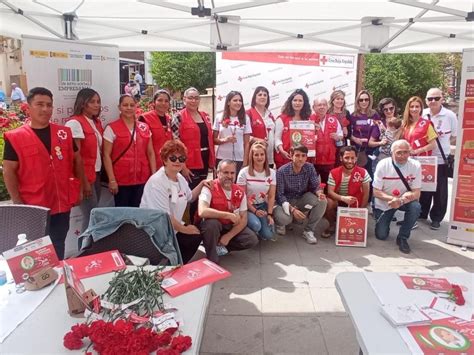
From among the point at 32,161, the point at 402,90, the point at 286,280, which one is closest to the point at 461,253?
the point at 286,280

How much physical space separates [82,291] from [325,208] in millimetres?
3119

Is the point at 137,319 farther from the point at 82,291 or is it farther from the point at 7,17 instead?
the point at 7,17

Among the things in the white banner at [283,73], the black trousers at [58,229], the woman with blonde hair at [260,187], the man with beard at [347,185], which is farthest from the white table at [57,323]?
the white banner at [283,73]

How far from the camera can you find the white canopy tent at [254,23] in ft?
12.6

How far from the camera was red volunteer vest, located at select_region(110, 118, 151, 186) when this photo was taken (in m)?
3.55

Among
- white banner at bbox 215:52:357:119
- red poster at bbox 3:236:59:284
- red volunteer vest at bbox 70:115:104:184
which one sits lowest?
red poster at bbox 3:236:59:284

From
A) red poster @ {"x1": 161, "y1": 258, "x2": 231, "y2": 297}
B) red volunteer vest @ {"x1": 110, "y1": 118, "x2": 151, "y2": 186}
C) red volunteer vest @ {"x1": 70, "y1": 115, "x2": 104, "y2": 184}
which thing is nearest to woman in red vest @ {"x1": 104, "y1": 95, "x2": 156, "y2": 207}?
red volunteer vest @ {"x1": 110, "y1": 118, "x2": 151, "y2": 186}

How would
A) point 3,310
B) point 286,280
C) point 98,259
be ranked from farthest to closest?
point 286,280 → point 98,259 → point 3,310

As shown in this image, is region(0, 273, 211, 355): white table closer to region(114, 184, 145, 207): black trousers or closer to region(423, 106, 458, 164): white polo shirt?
region(114, 184, 145, 207): black trousers

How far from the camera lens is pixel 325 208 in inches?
167

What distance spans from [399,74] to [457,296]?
44.0ft

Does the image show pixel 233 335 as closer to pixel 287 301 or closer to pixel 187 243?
pixel 287 301

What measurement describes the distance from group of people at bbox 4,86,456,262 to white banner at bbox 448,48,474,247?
410 millimetres

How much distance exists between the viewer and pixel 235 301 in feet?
9.78
